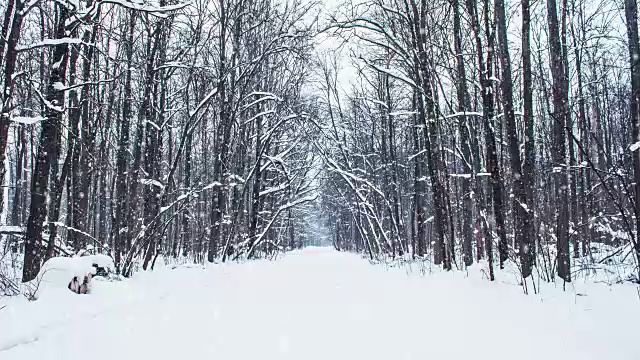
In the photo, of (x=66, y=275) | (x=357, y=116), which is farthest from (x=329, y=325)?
(x=357, y=116)

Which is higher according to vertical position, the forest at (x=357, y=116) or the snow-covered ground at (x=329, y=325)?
the forest at (x=357, y=116)

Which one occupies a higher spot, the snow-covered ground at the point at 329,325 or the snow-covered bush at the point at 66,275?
the snow-covered bush at the point at 66,275

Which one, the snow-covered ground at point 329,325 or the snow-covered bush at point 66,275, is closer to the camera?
the snow-covered ground at point 329,325

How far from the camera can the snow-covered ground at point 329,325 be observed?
11.0 feet

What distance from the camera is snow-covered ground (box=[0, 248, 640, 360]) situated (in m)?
3.34

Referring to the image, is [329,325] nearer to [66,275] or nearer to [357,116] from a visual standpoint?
[66,275]

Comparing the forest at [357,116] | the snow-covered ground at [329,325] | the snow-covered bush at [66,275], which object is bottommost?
the snow-covered ground at [329,325]

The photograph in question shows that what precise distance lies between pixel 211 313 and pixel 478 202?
24.2 feet

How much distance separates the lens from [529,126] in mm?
7344

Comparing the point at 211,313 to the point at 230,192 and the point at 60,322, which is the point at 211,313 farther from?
the point at 230,192

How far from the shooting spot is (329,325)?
4.44 metres

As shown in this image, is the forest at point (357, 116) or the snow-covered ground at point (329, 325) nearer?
the snow-covered ground at point (329, 325)

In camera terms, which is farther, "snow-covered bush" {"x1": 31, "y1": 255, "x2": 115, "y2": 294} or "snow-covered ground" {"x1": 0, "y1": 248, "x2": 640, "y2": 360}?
"snow-covered bush" {"x1": 31, "y1": 255, "x2": 115, "y2": 294}

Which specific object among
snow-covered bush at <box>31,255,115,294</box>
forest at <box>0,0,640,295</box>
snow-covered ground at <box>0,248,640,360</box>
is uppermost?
forest at <box>0,0,640,295</box>
